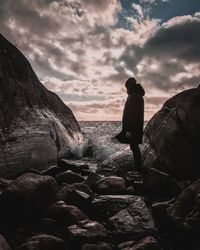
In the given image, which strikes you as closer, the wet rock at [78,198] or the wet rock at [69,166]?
the wet rock at [78,198]

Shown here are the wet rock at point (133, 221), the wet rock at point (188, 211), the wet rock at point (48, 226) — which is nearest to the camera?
the wet rock at point (188, 211)

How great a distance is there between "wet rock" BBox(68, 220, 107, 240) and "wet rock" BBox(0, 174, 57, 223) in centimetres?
74

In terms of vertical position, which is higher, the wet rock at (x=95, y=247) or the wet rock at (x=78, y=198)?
the wet rock at (x=78, y=198)

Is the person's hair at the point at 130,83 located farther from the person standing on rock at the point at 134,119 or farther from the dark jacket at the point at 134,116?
the dark jacket at the point at 134,116

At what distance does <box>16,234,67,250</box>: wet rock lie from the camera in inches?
132

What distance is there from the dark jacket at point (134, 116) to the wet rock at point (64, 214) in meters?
2.99

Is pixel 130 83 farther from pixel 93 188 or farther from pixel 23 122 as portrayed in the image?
pixel 23 122

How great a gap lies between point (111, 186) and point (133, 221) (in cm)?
160

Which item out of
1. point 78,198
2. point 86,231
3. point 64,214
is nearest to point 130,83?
point 78,198

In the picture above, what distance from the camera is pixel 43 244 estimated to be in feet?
11.3

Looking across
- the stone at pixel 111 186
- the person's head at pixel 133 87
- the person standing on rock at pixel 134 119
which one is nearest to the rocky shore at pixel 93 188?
the stone at pixel 111 186

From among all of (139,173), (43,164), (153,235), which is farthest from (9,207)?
(43,164)

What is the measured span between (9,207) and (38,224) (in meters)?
0.45

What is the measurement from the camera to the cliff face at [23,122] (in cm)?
813
